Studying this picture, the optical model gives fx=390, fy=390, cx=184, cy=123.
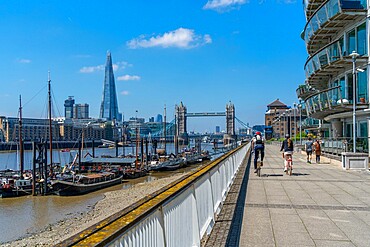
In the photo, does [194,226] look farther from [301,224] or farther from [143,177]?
[143,177]

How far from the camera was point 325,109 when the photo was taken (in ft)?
97.2

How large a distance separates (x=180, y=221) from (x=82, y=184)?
126 ft

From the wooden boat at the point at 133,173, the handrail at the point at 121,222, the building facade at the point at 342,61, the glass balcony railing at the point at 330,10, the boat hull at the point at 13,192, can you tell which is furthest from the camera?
the wooden boat at the point at 133,173

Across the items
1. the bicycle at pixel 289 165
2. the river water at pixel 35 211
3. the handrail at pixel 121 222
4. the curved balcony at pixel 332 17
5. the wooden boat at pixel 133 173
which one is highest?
the curved balcony at pixel 332 17

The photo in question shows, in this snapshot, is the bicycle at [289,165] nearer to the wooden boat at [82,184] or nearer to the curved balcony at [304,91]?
the curved balcony at [304,91]

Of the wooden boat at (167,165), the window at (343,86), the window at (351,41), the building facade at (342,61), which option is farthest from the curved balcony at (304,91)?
the wooden boat at (167,165)

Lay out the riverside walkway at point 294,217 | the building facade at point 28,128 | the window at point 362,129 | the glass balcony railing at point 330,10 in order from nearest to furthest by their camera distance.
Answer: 1. the riverside walkway at point 294,217
2. the glass balcony railing at point 330,10
3. the window at point 362,129
4. the building facade at point 28,128

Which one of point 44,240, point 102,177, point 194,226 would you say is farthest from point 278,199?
point 102,177

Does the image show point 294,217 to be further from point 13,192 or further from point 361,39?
point 13,192

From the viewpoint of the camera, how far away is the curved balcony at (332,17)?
981 inches

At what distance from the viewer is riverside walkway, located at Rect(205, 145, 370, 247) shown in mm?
6215

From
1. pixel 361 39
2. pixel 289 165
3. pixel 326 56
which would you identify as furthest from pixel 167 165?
pixel 289 165

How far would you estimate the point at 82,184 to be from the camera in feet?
135

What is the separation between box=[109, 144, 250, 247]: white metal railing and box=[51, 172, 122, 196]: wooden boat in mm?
34302
